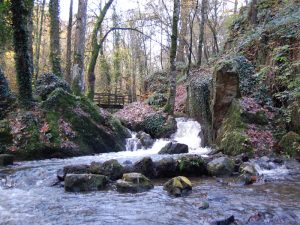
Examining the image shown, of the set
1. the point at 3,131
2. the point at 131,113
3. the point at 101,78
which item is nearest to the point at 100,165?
the point at 3,131

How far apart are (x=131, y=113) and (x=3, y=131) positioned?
380 inches

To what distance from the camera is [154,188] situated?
7844mm

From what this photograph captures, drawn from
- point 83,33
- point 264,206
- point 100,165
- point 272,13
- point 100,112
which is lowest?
point 264,206

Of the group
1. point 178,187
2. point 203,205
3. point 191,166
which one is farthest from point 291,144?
point 203,205

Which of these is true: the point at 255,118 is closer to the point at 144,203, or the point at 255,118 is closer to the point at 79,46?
the point at 144,203

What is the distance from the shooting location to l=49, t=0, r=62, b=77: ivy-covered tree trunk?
1944cm

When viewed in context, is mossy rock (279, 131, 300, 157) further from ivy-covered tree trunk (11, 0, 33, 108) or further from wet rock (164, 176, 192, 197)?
ivy-covered tree trunk (11, 0, 33, 108)

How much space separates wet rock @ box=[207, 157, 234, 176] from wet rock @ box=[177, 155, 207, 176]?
0.19 m

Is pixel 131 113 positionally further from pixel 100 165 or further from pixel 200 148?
pixel 100 165

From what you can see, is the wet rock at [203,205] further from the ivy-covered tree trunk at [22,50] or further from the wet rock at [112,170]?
the ivy-covered tree trunk at [22,50]

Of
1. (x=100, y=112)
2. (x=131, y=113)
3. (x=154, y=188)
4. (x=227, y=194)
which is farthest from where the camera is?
(x=131, y=113)

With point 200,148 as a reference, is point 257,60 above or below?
above

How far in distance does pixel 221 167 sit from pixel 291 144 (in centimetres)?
317

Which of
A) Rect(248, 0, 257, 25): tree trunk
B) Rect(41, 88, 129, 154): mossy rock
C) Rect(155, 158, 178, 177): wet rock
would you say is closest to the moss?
Rect(155, 158, 178, 177): wet rock
